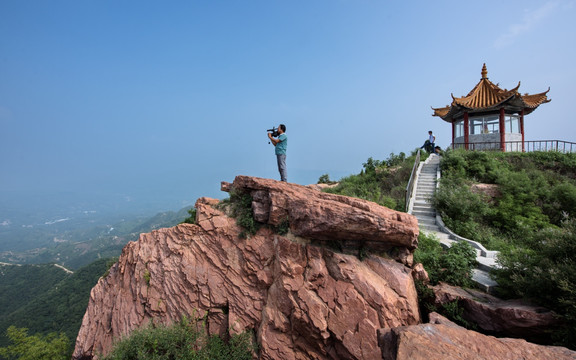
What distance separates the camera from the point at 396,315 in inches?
209

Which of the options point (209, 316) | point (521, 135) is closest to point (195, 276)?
point (209, 316)

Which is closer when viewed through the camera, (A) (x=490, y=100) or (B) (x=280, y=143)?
(B) (x=280, y=143)

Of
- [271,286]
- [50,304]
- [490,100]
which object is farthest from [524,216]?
[50,304]

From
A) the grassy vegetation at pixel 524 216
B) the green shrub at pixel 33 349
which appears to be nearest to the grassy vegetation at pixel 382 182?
the grassy vegetation at pixel 524 216

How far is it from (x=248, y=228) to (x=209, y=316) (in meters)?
2.80

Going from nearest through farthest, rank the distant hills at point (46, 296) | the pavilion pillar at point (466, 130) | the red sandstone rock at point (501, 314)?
the red sandstone rock at point (501, 314) < the pavilion pillar at point (466, 130) < the distant hills at point (46, 296)

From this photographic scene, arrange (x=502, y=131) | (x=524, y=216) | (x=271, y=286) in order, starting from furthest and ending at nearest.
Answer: (x=502, y=131) < (x=524, y=216) < (x=271, y=286)

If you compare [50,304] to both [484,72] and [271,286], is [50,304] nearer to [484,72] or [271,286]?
[271,286]

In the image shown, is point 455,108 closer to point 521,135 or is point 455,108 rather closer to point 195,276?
point 521,135

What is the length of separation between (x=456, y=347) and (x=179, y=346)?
6.32 meters

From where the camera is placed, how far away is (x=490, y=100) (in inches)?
699

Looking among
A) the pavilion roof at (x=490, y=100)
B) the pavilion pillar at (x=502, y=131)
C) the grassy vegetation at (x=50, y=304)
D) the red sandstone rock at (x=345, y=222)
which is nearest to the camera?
the red sandstone rock at (x=345, y=222)

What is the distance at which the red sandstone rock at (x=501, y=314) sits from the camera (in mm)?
4367

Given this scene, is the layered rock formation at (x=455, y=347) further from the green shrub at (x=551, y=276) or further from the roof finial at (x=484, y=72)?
the roof finial at (x=484, y=72)
